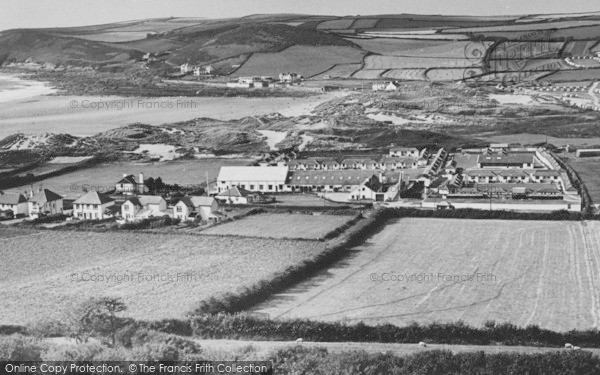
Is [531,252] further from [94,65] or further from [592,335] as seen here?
[94,65]

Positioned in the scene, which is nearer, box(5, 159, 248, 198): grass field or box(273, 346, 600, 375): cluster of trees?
box(273, 346, 600, 375): cluster of trees

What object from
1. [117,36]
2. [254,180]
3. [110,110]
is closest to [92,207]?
[254,180]

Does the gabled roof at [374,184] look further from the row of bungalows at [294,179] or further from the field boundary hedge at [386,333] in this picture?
the field boundary hedge at [386,333]

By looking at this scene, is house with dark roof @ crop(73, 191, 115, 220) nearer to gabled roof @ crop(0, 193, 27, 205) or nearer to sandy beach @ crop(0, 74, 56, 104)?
gabled roof @ crop(0, 193, 27, 205)

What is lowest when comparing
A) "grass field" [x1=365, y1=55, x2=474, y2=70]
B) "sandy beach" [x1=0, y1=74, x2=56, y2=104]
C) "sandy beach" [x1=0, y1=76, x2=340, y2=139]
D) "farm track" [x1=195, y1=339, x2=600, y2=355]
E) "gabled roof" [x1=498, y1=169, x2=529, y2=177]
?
"farm track" [x1=195, y1=339, x2=600, y2=355]

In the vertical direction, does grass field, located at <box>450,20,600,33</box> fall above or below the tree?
above

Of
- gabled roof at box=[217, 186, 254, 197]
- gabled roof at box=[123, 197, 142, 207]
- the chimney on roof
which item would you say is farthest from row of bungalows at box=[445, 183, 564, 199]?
the chimney on roof

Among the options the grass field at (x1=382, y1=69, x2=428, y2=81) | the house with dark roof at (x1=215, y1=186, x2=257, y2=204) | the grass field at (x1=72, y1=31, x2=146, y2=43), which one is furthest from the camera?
the grass field at (x1=72, y1=31, x2=146, y2=43)

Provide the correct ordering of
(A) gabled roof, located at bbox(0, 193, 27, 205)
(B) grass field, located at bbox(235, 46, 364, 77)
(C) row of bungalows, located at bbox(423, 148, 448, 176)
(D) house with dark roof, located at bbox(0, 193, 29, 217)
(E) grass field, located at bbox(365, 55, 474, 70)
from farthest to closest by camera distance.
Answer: (B) grass field, located at bbox(235, 46, 364, 77)
(E) grass field, located at bbox(365, 55, 474, 70)
(C) row of bungalows, located at bbox(423, 148, 448, 176)
(A) gabled roof, located at bbox(0, 193, 27, 205)
(D) house with dark roof, located at bbox(0, 193, 29, 217)
